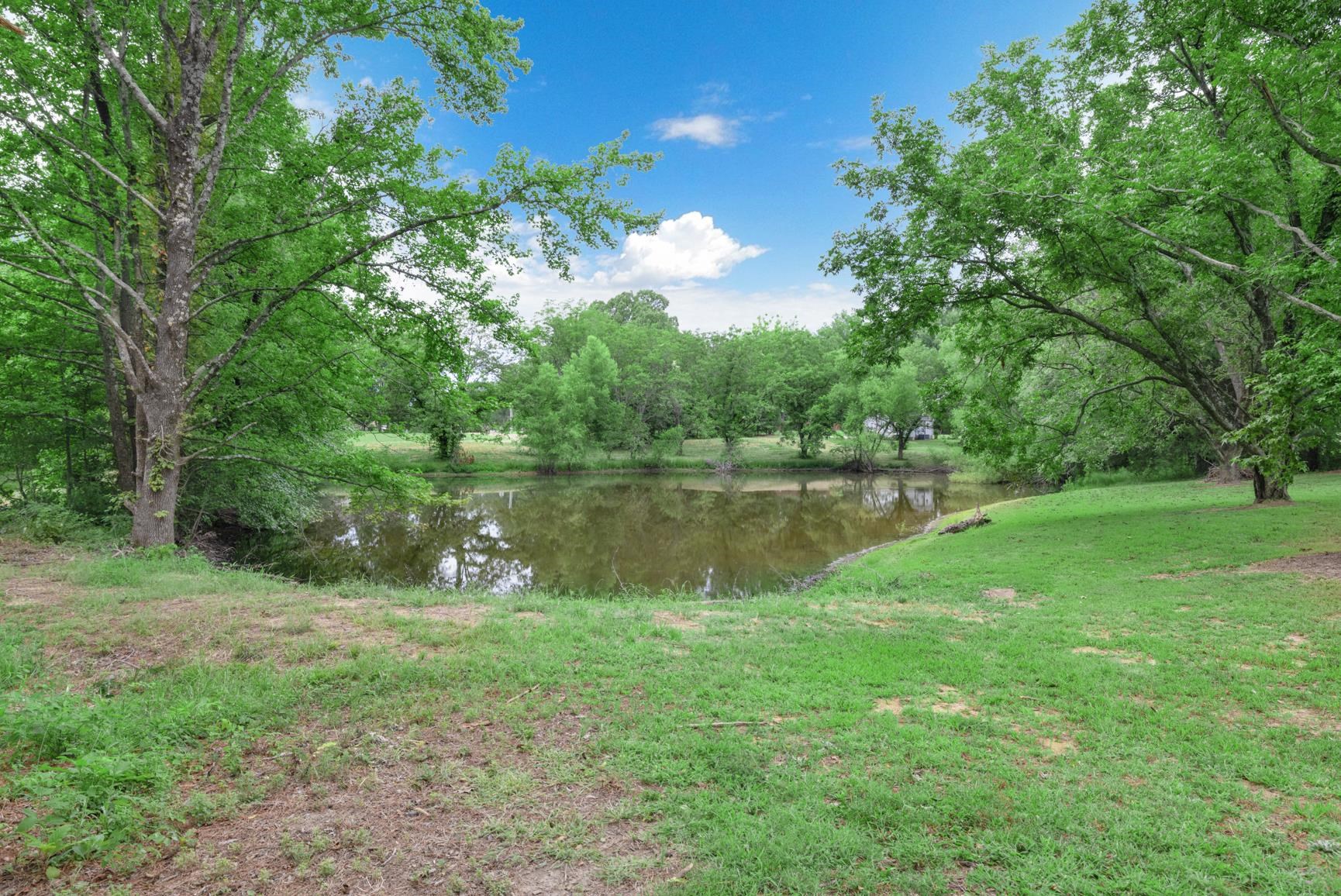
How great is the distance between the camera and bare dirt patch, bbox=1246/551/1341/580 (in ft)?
29.8

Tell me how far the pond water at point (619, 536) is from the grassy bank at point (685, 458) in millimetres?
5863

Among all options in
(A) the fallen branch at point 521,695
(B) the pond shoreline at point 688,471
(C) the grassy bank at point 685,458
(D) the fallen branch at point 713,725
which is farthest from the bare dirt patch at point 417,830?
(C) the grassy bank at point 685,458

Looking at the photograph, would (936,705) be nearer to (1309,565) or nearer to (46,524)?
(1309,565)

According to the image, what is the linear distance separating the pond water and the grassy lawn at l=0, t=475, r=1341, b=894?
466cm

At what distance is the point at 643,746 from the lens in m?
4.04

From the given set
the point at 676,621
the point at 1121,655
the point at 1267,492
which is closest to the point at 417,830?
the point at 676,621

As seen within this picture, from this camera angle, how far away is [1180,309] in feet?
42.8

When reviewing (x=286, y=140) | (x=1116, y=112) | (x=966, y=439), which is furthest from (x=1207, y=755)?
(x=1116, y=112)

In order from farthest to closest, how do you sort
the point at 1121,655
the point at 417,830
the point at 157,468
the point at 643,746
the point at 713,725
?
the point at 157,468 < the point at 1121,655 < the point at 713,725 < the point at 643,746 < the point at 417,830

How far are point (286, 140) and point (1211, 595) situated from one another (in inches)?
656

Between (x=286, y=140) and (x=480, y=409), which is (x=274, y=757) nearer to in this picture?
(x=480, y=409)

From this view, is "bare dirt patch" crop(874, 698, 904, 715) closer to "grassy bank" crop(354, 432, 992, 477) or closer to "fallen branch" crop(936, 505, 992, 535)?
"fallen branch" crop(936, 505, 992, 535)

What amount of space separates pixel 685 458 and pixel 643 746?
4295 centimetres

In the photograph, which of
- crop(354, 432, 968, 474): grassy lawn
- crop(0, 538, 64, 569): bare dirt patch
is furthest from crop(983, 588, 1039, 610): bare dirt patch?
crop(354, 432, 968, 474): grassy lawn
